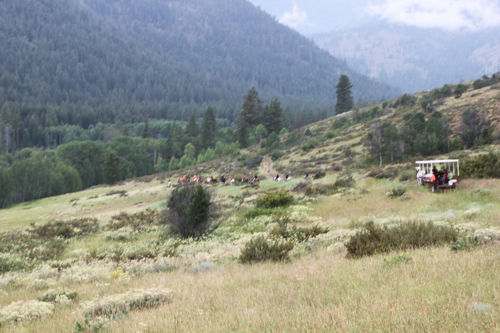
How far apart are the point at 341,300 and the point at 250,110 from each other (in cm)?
8328

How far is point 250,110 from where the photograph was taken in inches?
3364

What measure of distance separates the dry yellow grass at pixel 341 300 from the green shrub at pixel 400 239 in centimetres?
80

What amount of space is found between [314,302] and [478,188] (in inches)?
541

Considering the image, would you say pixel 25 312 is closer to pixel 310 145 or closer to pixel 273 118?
pixel 310 145

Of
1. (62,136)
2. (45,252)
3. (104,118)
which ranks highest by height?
(104,118)

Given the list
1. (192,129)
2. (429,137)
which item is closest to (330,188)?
(429,137)

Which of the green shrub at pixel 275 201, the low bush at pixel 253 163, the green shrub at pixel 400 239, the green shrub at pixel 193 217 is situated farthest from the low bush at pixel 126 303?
the low bush at pixel 253 163

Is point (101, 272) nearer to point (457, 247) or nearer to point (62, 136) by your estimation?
point (457, 247)

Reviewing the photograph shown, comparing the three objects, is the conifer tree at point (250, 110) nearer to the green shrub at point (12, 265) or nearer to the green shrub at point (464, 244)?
the green shrub at point (12, 265)

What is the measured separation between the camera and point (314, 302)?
13.0 ft

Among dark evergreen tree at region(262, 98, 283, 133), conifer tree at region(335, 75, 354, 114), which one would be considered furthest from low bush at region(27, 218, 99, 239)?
conifer tree at region(335, 75, 354, 114)

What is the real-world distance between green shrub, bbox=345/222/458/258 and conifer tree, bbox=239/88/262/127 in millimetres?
79179

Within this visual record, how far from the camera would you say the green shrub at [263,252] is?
745 centimetres

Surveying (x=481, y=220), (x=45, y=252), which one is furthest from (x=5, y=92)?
(x=481, y=220)
